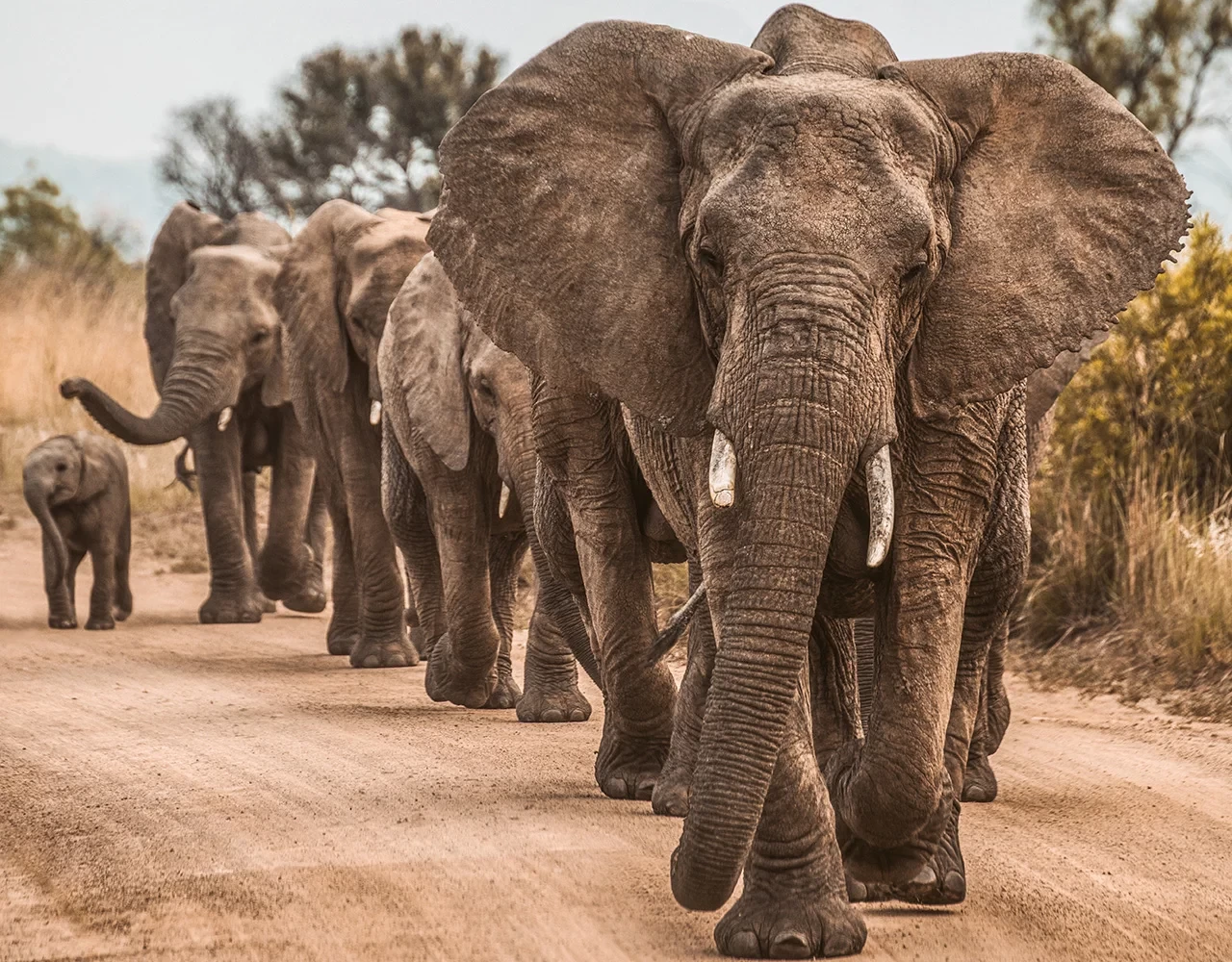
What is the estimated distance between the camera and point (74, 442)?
40.7 ft

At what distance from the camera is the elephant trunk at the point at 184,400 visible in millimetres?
12461

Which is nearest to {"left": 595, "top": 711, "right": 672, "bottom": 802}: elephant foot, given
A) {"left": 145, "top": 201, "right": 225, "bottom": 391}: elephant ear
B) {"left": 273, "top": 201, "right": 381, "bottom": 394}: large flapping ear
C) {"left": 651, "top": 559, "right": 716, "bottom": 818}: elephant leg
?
{"left": 651, "top": 559, "right": 716, "bottom": 818}: elephant leg

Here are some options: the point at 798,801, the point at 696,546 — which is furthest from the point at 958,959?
the point at 696,546

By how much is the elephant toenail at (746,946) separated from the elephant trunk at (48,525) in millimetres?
8155

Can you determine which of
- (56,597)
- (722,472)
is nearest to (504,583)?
(56,597)

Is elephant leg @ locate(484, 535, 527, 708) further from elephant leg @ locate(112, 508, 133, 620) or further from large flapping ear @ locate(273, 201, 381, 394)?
elephant leg @ locate(112, 508, 133, 620)

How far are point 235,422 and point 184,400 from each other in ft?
1.92

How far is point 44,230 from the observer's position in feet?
110

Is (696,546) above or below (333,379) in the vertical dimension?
below

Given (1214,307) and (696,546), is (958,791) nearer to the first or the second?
(696,546)

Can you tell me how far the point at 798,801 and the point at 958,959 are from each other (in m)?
0.46

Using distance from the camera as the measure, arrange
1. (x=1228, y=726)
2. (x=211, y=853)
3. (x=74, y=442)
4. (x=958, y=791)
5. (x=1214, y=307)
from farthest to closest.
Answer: (x=74, y=442)
(x=1214, y=307)
(x=1228, y=726)
(x=211, y=853)
(x=958, y=791)

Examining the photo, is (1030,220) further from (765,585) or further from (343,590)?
(343,590)

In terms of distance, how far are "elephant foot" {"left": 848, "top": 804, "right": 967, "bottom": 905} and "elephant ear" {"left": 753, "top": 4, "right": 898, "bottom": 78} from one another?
5.33ft
